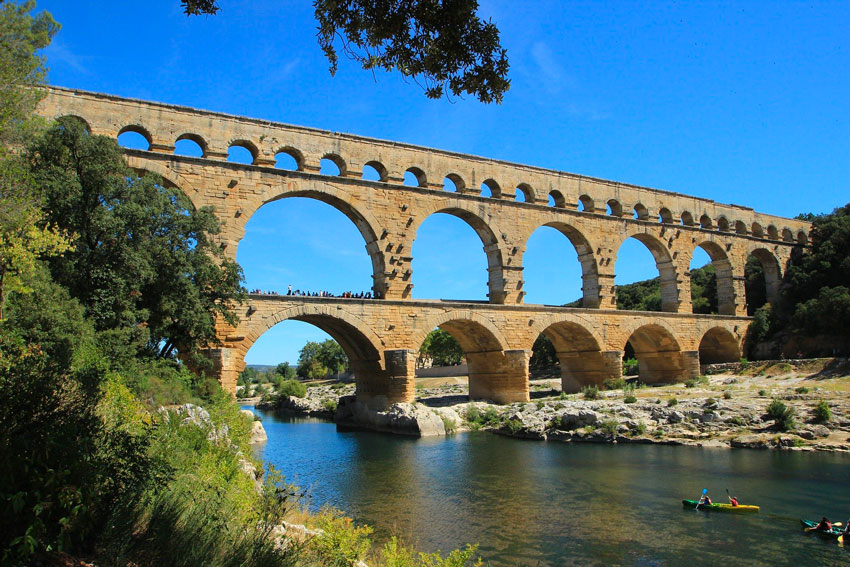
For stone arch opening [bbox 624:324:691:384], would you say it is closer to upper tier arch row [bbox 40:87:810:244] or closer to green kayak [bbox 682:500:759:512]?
upper tier arch row [bbox 40:87:810:244]

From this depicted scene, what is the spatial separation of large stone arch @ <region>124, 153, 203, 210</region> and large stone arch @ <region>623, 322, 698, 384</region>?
64.6 feet

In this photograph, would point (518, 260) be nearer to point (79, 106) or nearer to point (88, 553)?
point (79, 106)

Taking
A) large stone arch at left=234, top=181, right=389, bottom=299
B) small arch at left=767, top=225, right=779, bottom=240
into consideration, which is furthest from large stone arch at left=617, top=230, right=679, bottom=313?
large stone arch at left=234, top=181, right=389, bottom=299

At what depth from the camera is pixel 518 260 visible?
2495 centimetres

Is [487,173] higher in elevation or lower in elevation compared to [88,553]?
higher

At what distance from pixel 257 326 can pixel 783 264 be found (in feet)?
98.9

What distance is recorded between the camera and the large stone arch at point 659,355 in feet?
94.3

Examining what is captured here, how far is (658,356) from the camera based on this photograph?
29750 millimetres

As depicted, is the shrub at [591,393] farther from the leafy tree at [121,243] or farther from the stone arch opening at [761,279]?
the stone arch opening at [761,279]

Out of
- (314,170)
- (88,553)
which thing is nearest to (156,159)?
(314,170)

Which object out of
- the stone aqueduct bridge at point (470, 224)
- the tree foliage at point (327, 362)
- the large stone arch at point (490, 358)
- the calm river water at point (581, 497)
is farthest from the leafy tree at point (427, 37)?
the tree foliage at point (327, 362)

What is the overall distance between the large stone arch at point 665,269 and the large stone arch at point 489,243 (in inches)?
336

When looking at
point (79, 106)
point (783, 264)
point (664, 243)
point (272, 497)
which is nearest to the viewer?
point (272, 497)

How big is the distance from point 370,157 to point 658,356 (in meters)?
17.4
